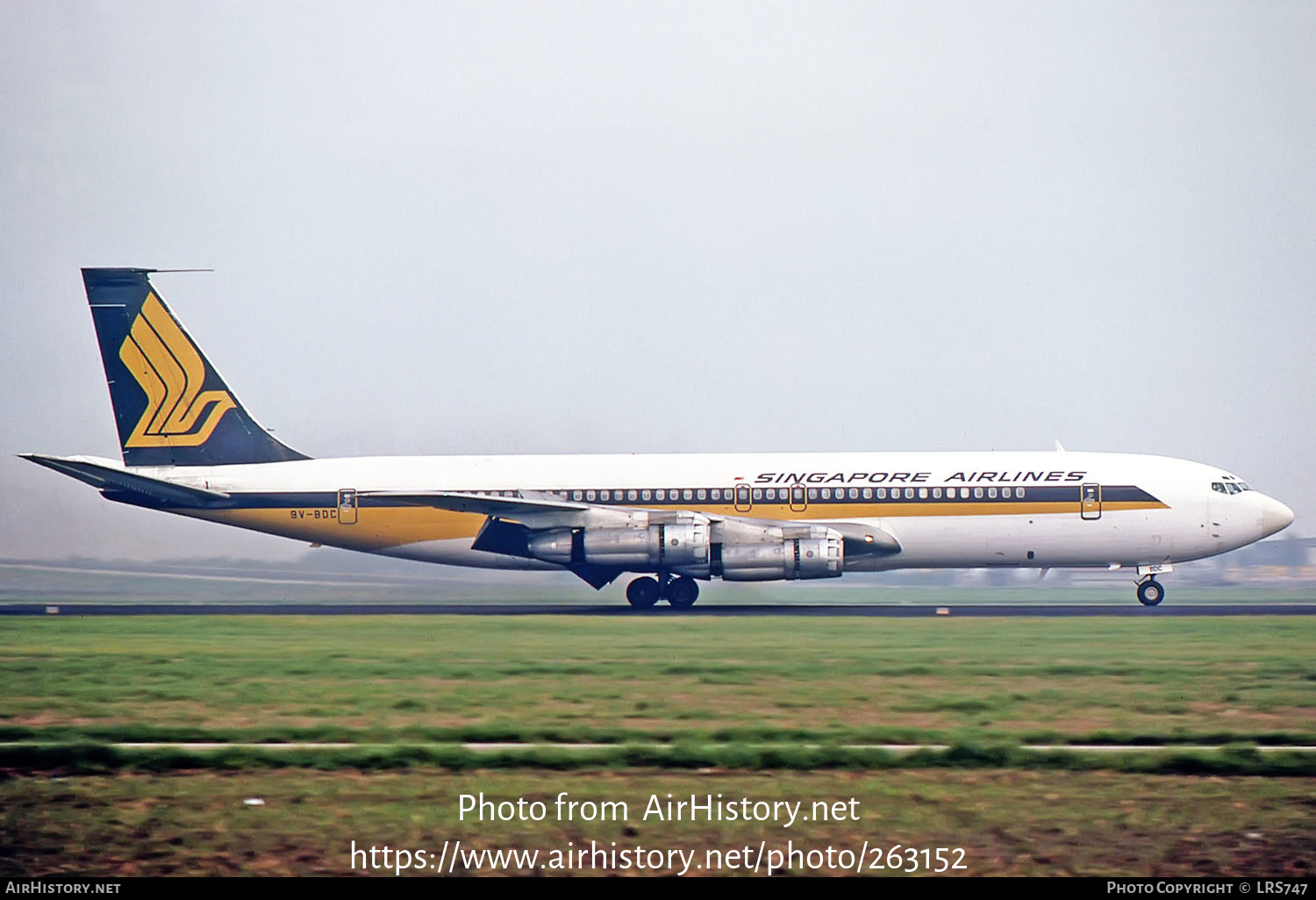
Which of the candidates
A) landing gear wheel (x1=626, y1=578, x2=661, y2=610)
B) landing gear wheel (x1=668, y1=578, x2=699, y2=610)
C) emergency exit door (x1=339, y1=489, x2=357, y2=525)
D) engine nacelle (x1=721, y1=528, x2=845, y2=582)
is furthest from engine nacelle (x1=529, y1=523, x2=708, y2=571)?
emergency exit door (x1=339, y1=489, x2=357, y2=525)

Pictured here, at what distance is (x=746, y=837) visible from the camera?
461 inches

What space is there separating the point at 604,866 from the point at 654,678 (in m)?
10.7

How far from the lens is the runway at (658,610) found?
37281mm

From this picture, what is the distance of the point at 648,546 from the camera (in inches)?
1548

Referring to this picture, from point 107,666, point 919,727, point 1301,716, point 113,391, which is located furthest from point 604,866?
point 113,391

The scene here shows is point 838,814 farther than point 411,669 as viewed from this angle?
No

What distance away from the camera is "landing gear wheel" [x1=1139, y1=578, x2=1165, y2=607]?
40562mm

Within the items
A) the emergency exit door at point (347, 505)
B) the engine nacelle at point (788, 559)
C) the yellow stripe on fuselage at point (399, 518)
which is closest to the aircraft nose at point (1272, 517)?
the yellow stripe on fuselage at point (399, 518)

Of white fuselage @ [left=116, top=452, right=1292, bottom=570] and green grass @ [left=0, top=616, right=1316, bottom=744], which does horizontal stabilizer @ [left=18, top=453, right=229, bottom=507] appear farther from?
green grass @ [left=0, top=616, right=1316, bottom=744]

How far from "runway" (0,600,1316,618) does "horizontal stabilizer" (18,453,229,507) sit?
313cm

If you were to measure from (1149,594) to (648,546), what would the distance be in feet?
46.4

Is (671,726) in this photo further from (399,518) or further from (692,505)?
(399,518)

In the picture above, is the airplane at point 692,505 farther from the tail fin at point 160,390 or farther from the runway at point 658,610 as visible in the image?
the runway at point 658,610

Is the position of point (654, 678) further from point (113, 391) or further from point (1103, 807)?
point (113, 391)
